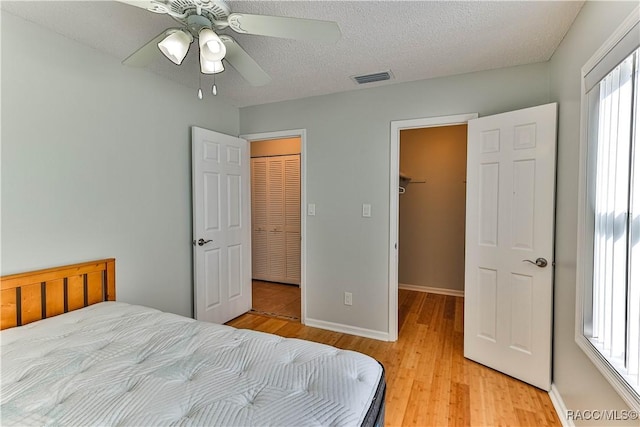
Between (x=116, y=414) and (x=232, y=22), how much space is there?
1.56 m

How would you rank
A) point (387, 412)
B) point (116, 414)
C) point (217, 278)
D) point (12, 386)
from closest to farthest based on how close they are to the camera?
1. point (116, 414)
2. point (12, 386)
3. point (387, 412)
4. point (217, 278)

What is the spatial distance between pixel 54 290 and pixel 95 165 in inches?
33.6

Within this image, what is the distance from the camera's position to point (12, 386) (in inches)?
42.4

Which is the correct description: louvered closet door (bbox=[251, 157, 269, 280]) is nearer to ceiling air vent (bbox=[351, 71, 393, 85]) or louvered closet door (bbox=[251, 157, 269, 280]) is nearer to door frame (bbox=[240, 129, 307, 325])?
door frame (bbox=[240, 129, 307, 325])

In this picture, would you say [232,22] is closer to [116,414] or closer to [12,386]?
[116,414]

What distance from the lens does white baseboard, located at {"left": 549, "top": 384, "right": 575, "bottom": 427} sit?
170 centimetres

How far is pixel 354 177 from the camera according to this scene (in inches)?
115

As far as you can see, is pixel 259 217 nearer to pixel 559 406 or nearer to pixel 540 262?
pixel 540 262

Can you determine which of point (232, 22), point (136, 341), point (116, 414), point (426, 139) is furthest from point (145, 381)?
point (426, 139)

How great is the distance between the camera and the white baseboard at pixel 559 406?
170 centimetres

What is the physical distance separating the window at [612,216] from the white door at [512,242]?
48 cm

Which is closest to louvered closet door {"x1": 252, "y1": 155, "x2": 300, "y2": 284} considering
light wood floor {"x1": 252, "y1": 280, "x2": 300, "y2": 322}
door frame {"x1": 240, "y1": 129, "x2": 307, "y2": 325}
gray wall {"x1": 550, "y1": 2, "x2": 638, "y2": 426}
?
light wood floor {"x1": 252, "y1": 280, "x2": 300, "y2": 322}

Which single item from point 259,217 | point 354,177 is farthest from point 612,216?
point 259,217

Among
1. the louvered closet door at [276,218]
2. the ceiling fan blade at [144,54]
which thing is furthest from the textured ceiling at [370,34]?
the louvered closet door at [276,218]
